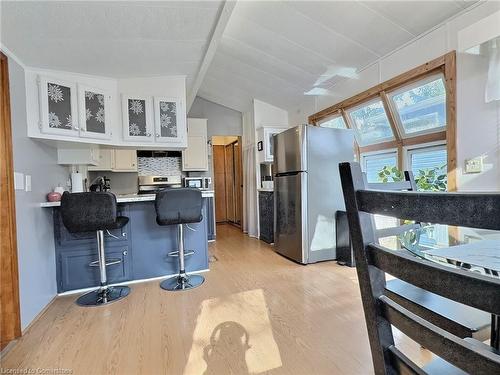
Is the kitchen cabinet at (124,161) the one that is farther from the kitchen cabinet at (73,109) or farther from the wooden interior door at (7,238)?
the wooden interior door at (7,238)

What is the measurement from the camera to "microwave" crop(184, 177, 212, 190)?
526 cm

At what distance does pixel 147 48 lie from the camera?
89.7 inches

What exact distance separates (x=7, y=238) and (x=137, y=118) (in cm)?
165

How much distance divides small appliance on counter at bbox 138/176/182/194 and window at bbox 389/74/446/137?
13.2 ft

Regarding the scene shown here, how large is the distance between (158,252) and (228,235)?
8.65ft

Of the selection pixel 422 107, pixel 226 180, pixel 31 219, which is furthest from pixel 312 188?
pixel 226 180

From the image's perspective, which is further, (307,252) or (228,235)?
(228,235)

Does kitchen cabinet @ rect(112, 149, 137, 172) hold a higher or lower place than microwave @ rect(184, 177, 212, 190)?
higher

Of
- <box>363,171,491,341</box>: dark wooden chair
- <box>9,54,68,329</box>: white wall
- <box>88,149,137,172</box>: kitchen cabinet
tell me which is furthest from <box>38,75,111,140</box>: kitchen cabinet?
<box>363,171,491,341</box>: dark wooden chair

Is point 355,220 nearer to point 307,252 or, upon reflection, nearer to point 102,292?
point 102,292

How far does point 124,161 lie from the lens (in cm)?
490

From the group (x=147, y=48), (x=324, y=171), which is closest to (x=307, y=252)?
(x=324, y=171)

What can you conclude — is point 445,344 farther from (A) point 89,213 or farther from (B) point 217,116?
(B) point 217,116

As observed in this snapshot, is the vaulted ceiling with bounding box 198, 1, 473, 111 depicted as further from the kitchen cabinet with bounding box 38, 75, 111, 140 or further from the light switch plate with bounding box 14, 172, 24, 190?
the light switch plate with bounding box 14, 172, 24, 190
